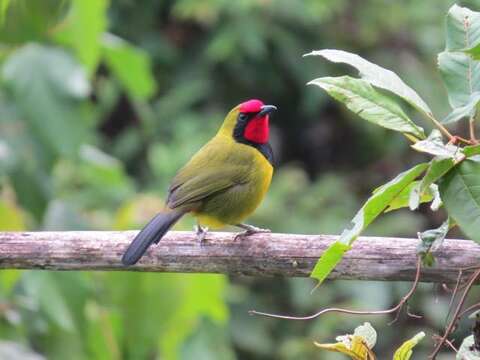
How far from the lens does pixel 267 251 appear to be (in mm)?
2961

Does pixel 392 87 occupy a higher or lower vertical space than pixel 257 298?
higher

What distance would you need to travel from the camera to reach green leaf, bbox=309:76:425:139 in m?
2.01

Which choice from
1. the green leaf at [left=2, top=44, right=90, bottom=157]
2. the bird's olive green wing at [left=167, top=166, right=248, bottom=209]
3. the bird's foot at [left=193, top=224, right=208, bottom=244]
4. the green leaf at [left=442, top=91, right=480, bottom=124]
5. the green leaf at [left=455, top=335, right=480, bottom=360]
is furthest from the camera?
the green leaf at [left=2, top=44, right=90, bottom=157]

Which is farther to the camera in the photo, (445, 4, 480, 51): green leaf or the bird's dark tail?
the bird's dark tail

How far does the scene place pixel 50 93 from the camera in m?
4.19

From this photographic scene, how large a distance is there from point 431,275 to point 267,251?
1.64ft

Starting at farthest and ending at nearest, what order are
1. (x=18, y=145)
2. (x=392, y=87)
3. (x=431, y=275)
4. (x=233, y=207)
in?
(x=18, y=145)
(x=233, y=207)
(x=431, y=275)
(x=392, y=87)

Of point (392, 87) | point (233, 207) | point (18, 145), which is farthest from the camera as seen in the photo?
point (18, 145)

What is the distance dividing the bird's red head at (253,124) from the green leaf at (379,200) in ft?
7.87

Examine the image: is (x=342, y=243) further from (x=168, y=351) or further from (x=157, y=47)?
(x=157, y=47)

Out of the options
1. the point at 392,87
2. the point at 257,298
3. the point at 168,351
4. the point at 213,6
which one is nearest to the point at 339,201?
the point at 257,298

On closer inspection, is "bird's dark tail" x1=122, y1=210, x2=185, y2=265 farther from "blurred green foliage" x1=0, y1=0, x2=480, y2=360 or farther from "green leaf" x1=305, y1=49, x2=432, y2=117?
"green leaf" x1=305, y1=49, x2=432, y2=117

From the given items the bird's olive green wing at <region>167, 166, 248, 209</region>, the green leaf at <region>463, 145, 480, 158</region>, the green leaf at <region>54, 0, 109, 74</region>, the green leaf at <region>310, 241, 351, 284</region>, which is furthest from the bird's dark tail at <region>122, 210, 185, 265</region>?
the green leaf at <region>463, 145, 480, 158</region>

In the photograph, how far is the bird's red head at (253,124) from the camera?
14.1ft
